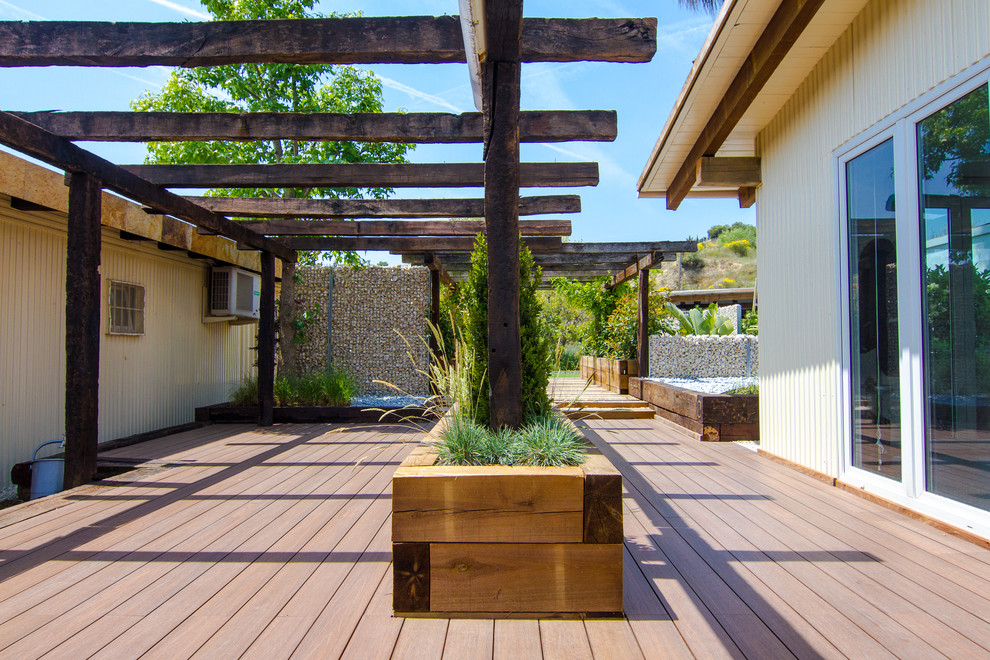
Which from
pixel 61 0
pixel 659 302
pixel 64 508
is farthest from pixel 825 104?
pixel 61 0

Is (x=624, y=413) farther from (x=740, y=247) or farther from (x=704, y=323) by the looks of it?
(x=740, y=247)

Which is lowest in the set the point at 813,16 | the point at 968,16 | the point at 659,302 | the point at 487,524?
the point at 487,524

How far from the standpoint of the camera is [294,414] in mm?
7355

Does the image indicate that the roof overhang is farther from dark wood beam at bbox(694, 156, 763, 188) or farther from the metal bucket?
the metal bucket

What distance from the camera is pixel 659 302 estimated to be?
10320mm

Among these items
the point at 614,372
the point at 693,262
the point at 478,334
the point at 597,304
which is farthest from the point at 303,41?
the point at 693,262

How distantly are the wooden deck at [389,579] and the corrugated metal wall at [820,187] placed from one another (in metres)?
0.63

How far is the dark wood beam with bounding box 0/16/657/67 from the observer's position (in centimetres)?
298

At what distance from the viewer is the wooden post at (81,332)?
12.7 feet

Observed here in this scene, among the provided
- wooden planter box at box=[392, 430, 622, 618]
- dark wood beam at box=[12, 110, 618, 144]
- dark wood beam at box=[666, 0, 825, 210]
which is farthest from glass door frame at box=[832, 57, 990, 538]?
wooden planter box at box=[392, 430, 622, 618]

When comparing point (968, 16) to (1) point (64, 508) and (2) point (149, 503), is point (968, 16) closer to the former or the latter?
(2) point (149, 503)

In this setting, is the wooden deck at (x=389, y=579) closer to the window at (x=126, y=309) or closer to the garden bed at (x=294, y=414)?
the window at (x=126, y=309)

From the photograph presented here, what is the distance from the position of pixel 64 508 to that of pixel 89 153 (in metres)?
2.33

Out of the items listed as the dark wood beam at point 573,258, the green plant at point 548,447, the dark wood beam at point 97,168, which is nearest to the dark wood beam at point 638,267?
the dark wood beam at point 573,258
